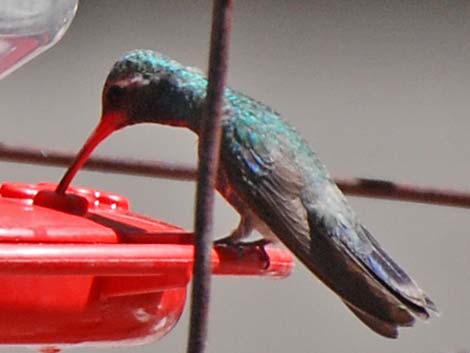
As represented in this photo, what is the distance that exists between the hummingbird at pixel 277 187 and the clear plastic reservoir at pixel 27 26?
128mm

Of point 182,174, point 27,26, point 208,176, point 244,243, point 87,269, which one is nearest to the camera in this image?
point 208,176

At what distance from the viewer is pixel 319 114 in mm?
4098

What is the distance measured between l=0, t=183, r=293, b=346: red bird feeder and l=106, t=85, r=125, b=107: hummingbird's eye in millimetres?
435

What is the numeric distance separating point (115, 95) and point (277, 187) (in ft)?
1.04

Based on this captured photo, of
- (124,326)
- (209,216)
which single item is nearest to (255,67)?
(124,326)

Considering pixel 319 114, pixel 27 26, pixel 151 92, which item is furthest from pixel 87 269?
pixel 319 114

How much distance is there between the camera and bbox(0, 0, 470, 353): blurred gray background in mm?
4008

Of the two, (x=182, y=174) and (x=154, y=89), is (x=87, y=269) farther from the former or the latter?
(x=154, y=89)

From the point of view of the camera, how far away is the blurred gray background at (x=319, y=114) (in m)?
4.01

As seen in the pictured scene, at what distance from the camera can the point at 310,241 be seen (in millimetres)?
2328

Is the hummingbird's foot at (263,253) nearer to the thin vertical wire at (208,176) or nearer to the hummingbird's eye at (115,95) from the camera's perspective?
the hummingbird's eye at (115,95)

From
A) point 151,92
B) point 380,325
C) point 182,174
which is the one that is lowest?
point 380,325

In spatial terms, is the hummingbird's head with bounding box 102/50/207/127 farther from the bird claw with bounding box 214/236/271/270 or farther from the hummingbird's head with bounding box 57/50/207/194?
the bird claw with bounding box 214/236/271/270

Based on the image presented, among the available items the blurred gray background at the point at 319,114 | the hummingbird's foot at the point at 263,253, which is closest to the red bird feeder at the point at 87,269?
the hummingbird's foot at the point at 263,253
